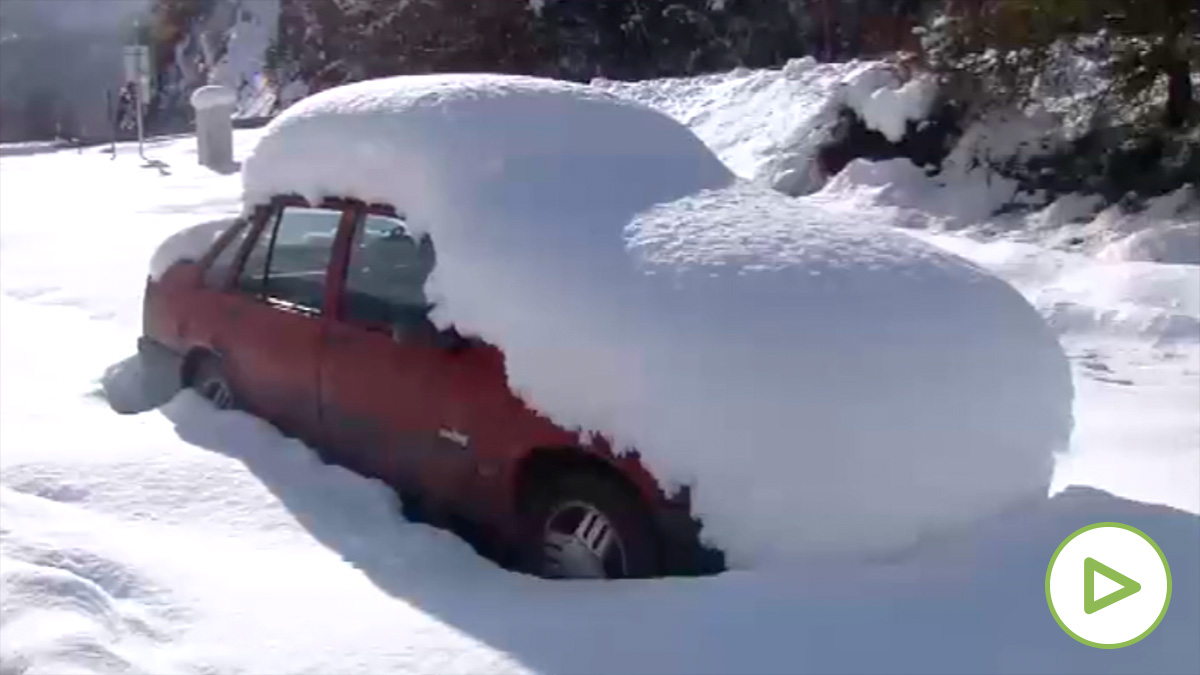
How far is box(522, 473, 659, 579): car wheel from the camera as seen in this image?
458 cm

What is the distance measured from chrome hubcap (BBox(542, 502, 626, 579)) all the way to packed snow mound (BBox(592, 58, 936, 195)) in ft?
32.4

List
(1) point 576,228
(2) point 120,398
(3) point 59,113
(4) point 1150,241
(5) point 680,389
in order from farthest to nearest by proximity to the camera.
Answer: (3) point 59,113, (4) point 1150,241, (2) point 120,398, (1) point 576,228, (5) point 680,389

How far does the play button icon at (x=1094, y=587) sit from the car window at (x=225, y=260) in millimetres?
4110

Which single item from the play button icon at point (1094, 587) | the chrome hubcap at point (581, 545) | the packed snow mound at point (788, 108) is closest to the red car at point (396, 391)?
the chrome hubcap at point (581, 545)

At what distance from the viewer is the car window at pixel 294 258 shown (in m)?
5.93

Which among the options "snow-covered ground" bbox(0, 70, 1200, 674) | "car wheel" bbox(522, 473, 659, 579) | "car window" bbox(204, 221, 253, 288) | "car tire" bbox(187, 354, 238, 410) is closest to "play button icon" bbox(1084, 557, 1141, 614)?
"snow-covered ground" bbox(0, 70, 1200, 674)

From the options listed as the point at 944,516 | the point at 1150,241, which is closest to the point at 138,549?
the point at 944,516

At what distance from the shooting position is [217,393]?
6.59 m

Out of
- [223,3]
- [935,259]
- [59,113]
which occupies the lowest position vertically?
[59,113]

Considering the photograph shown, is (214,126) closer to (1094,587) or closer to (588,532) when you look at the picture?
(588,532)

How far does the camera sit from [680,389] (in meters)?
4.45

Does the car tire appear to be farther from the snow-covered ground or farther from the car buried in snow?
the snow-covered ground

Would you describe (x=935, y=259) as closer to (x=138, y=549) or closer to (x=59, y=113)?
(x=138, y=549)

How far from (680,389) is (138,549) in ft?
5.80
